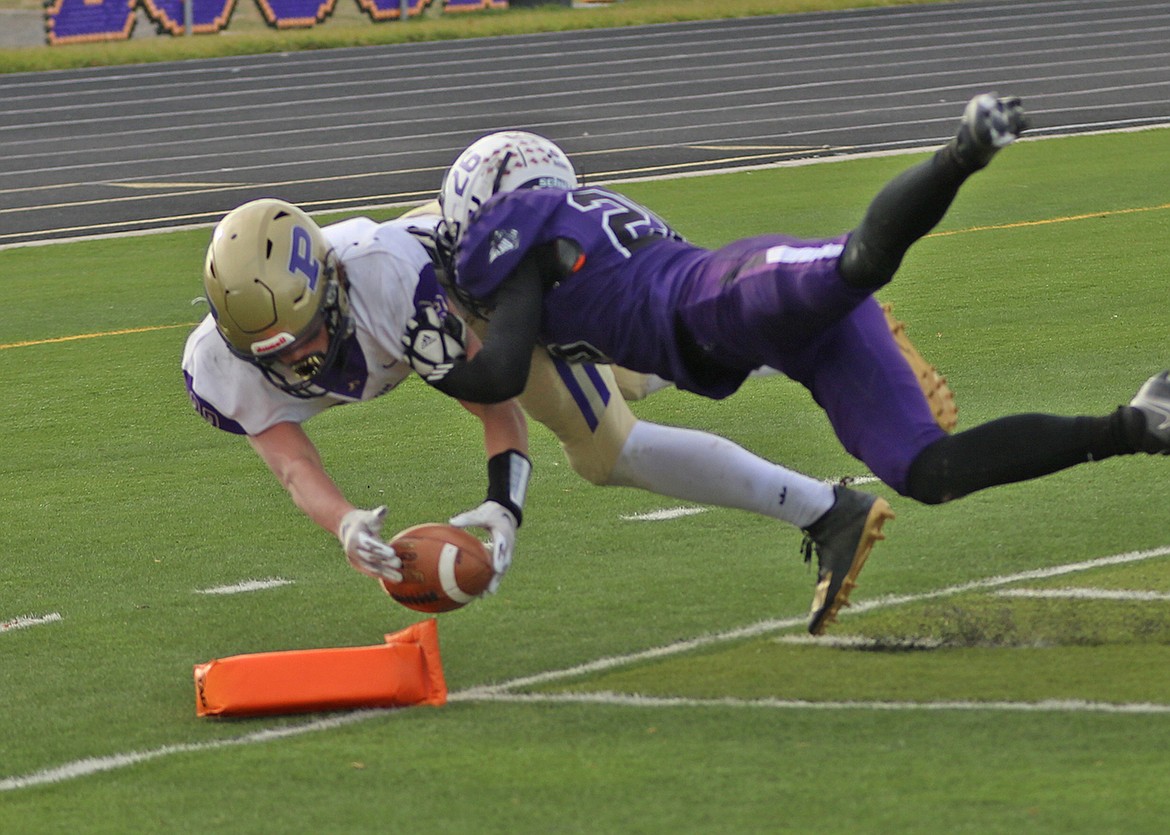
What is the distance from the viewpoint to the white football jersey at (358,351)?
15.8ft

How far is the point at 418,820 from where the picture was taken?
12.2ft

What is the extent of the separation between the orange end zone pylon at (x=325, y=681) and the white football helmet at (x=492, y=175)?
1.06m

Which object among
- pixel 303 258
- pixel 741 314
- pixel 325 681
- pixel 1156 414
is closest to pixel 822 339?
pixel 741 314

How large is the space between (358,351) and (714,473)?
1.03 meters

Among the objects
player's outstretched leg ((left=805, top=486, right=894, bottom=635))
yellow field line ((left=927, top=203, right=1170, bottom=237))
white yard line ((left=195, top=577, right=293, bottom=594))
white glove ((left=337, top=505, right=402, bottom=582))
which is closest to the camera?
white glove ((left=337, top=505, right=402, bottom=582))

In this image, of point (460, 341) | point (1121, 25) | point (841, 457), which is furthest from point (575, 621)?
point (1121, 25)

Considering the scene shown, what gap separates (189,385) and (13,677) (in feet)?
3.03

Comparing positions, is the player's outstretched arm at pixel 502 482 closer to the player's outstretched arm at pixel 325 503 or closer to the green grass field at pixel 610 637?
the player's outstretched arm at pixel 325 503

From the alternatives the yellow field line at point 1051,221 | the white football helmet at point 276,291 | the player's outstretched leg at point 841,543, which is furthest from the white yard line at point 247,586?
the yellow field line at point 1051,221

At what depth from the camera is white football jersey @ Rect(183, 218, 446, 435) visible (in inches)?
189

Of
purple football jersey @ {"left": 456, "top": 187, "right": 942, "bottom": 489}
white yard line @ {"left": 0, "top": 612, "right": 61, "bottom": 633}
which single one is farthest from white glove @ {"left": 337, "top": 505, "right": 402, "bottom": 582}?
white yard line @ {"left": 0, "top": 612, "right": 61, "bottom": 633}

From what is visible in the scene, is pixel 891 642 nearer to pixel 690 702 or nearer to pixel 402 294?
pixel 690 702

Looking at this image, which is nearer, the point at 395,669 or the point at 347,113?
the point at 395,669

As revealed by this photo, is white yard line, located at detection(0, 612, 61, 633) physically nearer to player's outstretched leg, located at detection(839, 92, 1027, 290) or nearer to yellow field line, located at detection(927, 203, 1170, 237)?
player's outstretched leg, located at detection(839, 92, 1027, 290)
